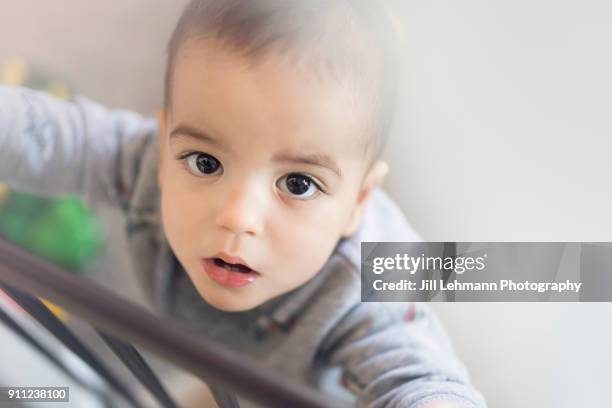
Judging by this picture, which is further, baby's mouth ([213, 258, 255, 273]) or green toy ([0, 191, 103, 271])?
green toy ([0, 191, 103, 271])

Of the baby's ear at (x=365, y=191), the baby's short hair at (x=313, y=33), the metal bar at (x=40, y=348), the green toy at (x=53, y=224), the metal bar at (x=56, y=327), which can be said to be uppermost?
the green toy at (x=53, y=224)

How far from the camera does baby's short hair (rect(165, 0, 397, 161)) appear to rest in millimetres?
336

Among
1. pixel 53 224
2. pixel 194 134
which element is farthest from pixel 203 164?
pixel 53 224

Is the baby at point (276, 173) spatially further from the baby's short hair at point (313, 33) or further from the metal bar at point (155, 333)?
the metal bar at point (155, 333)

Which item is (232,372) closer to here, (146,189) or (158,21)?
(146,189)

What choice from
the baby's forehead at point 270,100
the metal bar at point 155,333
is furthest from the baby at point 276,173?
the metal bar at point 155,333

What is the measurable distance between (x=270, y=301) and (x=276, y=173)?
172mm

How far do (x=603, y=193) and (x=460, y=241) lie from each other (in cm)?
10

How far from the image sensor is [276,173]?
35 centimetres

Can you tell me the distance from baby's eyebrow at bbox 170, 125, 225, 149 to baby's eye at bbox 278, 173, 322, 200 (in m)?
0.04

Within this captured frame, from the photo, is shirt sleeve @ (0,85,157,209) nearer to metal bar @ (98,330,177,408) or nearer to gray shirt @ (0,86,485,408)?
gray shirt @ (0,86,485,408)

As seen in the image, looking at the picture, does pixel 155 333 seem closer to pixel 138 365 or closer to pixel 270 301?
pixel 138 365

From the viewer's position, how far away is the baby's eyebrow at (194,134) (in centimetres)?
35

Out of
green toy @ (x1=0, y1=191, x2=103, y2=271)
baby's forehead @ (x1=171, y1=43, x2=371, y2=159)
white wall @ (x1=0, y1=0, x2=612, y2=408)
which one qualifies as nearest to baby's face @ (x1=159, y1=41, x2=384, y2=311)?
baby's forehead @ (x1=171, y1=43, x2=371, y2=159)
